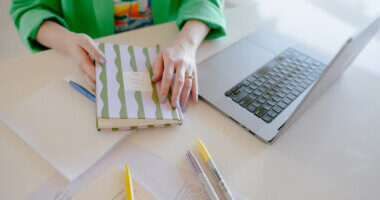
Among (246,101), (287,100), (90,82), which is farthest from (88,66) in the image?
(287,100)

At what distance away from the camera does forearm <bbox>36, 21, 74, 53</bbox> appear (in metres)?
0.67

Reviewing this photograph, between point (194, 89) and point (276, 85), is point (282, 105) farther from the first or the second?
point (194, 89)

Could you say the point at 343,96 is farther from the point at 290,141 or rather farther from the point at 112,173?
the point at 112,173

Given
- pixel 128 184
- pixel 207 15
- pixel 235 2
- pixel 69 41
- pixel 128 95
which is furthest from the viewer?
pixel 235 2

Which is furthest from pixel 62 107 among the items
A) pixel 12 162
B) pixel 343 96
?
pixel 343 96

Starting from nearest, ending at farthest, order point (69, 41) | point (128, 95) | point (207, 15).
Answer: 1. point (128, 95)
2. point (69, 41)
3. point (207, 15)

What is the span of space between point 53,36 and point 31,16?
94 mm

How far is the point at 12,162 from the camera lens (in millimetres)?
457

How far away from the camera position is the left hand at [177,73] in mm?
583

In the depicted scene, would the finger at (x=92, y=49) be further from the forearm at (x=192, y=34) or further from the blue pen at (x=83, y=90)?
the forearm at (x=192, y=34)

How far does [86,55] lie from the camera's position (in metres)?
0.61

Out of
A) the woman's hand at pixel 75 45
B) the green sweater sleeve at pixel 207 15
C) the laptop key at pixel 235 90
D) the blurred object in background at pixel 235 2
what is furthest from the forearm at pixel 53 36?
the blurred object in background at pixel 235 2

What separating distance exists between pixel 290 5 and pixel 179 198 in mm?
964

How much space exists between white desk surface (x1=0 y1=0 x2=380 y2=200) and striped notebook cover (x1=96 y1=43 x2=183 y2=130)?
0.11 feet
